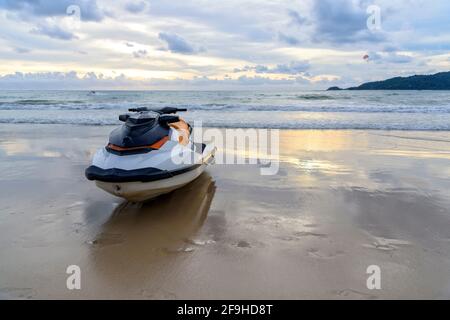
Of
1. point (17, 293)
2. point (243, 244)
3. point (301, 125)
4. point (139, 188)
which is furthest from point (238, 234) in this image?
point (301, 125)

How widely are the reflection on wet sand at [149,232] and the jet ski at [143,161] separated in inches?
10.7

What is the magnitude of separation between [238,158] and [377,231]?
4.39 m

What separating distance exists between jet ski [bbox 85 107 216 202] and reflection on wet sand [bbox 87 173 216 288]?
0.27 m

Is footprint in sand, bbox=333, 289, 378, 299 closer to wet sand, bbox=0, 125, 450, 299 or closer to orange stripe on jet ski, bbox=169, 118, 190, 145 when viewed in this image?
wet sand, bbox=0, 125, 450, 299

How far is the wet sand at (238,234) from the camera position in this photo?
3.31m

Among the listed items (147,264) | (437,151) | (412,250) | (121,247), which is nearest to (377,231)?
(412,250)

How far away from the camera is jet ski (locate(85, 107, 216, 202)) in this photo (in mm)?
4625

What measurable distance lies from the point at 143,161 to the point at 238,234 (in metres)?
1.50

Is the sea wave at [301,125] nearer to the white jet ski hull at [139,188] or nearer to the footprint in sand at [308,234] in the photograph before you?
the white jet ski hull at [139,188]

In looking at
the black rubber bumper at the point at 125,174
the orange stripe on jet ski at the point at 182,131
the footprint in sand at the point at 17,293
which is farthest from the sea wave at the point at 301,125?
the footprint in sand at the point at 17,293

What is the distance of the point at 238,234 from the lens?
4.33 metres

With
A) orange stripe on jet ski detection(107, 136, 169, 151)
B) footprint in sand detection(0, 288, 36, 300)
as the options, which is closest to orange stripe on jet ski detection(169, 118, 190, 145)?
orange stripe on jet ski detection(107, 136, 169, 151)

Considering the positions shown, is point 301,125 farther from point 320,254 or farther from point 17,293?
point 17,293
